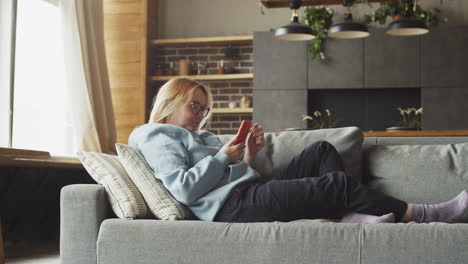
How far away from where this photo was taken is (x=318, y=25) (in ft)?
22.3

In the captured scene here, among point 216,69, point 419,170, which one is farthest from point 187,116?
point 216,69

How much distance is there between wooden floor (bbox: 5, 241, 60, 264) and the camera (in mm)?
3273

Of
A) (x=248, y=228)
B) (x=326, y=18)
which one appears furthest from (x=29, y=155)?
(x=326, y=18)

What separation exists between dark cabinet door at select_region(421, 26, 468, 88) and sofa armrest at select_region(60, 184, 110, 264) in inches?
203

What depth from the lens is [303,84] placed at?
22.4 feet

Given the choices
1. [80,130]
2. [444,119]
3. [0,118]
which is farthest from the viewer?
[444,119]

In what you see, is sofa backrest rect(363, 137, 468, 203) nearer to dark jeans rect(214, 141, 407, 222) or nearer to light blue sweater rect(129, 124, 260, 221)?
dark jeans rect(214, 141, 407, 222)

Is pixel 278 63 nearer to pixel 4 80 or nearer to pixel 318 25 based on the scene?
pixel 318 25

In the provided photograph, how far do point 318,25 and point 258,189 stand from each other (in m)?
4.75

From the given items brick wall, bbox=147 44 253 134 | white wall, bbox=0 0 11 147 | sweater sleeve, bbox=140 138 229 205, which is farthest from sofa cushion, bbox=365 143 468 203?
brick wall, bbox=147 44 253 134

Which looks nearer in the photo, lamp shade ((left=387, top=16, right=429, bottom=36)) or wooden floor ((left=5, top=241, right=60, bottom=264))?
wooden floor ((left=5, top=241, right=60, bottom=264))

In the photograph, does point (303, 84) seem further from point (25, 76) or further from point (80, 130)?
point (25, 76)

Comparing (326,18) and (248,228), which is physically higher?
(326,18)

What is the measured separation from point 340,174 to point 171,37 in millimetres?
5626
